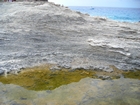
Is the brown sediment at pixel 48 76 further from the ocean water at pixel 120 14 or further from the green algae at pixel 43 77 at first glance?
the ocean water at pixel 120 14

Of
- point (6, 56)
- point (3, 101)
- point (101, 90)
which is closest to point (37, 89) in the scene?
point (3, 101)

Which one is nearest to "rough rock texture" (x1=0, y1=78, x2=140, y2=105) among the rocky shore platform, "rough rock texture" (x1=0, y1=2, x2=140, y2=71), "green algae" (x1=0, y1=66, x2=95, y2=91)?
the rocky shore platform

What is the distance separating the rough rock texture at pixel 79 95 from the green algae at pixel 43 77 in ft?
1.23

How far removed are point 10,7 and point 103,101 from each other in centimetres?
1611

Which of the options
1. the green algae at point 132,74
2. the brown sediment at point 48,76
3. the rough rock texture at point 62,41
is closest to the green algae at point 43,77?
the brown sediment at point 48,76

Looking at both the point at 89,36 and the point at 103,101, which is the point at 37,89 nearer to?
the point at 103,101

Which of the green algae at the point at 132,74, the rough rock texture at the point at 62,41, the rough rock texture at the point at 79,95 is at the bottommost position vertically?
the rough rock texture at the point at 79,95

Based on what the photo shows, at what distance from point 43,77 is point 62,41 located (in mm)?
4541

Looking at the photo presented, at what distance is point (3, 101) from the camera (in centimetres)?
676

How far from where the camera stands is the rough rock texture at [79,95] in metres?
6.93

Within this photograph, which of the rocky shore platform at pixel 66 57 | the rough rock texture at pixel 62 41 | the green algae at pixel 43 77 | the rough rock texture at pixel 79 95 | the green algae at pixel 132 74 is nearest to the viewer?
the rough rock texture at pixel 79 95

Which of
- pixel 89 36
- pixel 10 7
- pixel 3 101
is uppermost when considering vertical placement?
pixel 10 7

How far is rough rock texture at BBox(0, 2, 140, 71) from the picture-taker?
10.6 meters

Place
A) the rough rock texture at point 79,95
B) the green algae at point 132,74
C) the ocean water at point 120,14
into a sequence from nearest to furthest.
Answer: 1. the rough rock texture at point 79,95
2. the green algae at point 132,74
3. the ocean water at point 120,14
